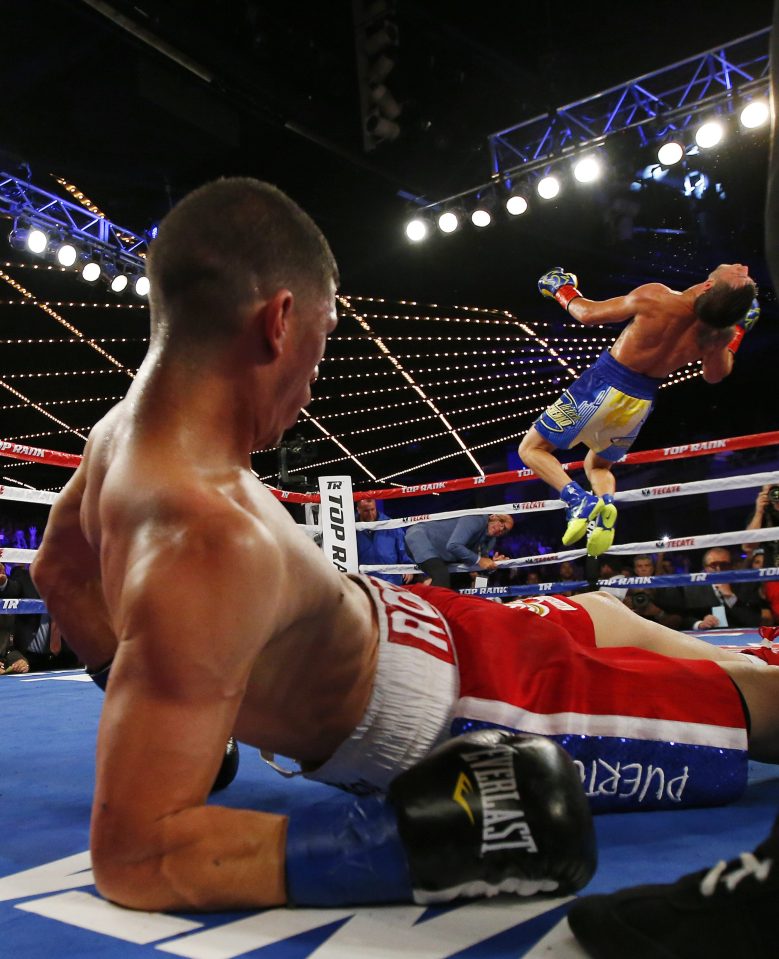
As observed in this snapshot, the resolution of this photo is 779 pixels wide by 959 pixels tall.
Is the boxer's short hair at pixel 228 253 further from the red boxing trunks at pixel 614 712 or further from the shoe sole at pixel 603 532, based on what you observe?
the shoe sole at pixel 603 532

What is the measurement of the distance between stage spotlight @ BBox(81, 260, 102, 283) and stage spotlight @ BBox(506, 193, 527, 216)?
368 cm

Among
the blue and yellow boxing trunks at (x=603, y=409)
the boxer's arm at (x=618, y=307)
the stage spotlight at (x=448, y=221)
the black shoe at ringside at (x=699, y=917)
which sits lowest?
the black shoe at ringside at (x=699, y=917)

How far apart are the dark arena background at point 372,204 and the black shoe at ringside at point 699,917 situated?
6 cm

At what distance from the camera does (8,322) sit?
769cm

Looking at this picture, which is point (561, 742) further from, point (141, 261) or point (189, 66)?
point (141, 261)

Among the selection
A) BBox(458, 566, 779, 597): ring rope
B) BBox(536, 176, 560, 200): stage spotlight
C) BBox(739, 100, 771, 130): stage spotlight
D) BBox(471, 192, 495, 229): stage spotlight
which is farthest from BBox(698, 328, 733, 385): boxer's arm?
BBox(471, 192, 495, 229): stage spotlight

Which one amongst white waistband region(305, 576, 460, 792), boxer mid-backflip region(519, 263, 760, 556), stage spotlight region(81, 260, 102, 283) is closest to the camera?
white waistband region(305, 576, 460, 792)

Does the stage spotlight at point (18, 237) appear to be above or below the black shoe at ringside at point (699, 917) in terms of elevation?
above

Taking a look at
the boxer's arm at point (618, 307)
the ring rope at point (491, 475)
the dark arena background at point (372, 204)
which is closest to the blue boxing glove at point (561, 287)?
the boxer's arm at point (618, 307)

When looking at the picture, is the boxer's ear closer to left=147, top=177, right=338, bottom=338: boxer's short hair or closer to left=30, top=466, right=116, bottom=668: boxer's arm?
left=147, top=177, right=338, bottom=338: boxer's short hair

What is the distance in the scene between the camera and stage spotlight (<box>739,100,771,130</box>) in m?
4.95

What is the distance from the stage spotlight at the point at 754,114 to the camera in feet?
16.2

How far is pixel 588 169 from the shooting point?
5.75m

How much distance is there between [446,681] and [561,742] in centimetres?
19
